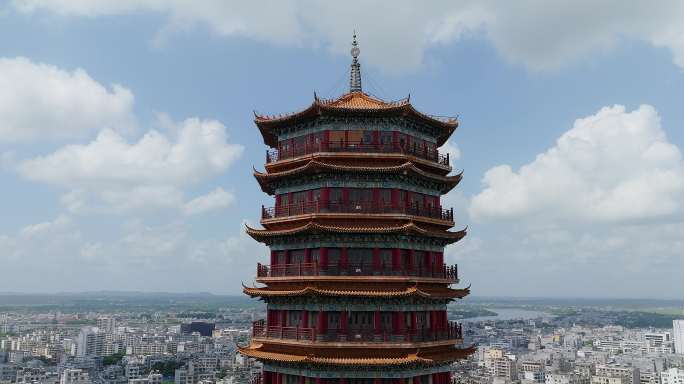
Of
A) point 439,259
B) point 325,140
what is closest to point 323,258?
point 325,140

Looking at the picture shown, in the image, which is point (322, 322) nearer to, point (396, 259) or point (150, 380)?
point (396, 259)

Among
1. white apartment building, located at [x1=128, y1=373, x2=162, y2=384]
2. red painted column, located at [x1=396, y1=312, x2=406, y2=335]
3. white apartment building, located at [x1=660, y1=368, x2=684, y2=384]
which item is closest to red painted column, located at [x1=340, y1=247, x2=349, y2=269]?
red painted column, located at [x1=396, y1=312, x2=406, y2=335]

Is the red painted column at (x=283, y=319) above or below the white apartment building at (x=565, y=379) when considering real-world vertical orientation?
above

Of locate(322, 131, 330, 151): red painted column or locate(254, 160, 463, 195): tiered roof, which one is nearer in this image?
locate(254, 160, 463, 195): tiered roof

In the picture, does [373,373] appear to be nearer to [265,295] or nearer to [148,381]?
[265,295]

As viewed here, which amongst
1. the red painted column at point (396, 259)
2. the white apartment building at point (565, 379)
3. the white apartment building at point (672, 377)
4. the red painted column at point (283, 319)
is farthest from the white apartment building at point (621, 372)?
the red painted column at point (283, 319)

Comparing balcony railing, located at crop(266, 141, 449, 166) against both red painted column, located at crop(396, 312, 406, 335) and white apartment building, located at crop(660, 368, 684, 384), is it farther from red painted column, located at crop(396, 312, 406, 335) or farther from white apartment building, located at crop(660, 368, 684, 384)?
white apartment building, located at crop(660, 368, 684, 384)

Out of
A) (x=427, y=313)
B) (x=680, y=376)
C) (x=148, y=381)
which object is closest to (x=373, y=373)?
(x=427, y=313)

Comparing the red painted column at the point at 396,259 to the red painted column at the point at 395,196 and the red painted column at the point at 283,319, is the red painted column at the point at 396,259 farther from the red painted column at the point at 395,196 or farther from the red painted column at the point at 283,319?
the red painted column at the point at 283,319
